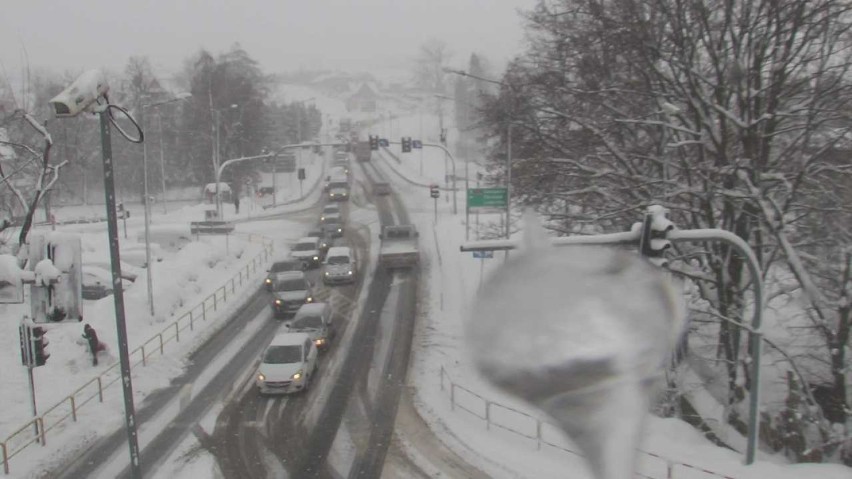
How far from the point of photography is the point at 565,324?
66.7 inches

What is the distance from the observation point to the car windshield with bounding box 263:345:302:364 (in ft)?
61.0

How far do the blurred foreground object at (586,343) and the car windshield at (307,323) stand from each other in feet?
68.0

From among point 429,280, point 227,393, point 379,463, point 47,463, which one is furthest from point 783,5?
point 429,280

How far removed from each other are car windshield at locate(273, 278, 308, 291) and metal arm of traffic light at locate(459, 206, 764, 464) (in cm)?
1899

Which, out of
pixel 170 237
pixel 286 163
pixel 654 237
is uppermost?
pixel 286 163

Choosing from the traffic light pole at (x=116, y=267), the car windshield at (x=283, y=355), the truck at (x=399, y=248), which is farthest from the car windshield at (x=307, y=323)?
the traffic light pole at (x=116, y=267)

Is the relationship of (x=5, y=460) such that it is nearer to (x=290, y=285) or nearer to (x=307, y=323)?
(x=307, y=323)

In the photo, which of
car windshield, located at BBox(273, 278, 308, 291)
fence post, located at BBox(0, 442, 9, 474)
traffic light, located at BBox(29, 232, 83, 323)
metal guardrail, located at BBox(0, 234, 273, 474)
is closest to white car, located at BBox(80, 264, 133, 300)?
metal guardrail, located at BBox(0, 234, 273, 474)

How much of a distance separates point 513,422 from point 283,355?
6.76m

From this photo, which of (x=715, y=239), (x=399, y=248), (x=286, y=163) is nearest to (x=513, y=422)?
Answer: (x=715, y=239)

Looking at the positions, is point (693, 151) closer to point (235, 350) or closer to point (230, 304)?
point (235, 350)

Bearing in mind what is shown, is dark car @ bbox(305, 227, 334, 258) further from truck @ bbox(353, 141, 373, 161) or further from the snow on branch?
truck @ bbox(353, 141, 373, 161)

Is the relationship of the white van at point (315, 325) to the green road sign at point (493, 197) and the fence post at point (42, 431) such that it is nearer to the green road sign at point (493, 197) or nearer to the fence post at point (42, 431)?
the green road sign at point (493, 197)

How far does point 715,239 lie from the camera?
7133 millimetres
